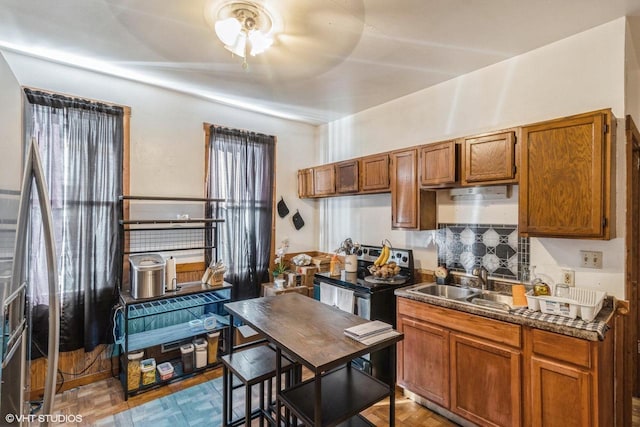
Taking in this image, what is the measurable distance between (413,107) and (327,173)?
122 centimetres

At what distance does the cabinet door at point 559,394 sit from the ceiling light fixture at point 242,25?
268 cm

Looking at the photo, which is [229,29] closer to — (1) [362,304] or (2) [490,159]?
(2) [490,159]

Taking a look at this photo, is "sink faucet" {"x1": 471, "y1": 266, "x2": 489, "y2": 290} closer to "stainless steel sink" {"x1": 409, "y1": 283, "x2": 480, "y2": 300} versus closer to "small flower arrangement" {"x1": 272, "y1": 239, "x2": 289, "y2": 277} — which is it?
"stainless steel sink" {"x1": 409, "y1": 283, "x2": 480, "y2": 300}

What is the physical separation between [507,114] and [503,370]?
75.5 inches

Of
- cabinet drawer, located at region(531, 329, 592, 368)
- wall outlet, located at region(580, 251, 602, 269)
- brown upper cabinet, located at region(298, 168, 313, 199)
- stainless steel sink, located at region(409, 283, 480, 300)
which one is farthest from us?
brown upper cabinet, located at region(298, 168, 313, 199)

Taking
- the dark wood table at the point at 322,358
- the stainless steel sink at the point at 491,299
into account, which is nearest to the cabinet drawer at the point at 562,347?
the stainless steel sink at the point at 491,299

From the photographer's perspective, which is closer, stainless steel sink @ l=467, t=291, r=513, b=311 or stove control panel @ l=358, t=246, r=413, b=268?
stainless steel sink @ l=467, t=291, r=513, b=311

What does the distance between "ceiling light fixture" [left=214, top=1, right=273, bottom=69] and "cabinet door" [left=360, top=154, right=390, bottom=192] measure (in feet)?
5.15

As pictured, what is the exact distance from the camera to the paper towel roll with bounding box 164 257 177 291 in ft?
9.45

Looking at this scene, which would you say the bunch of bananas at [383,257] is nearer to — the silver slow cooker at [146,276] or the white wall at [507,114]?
the white wall at [507,114]

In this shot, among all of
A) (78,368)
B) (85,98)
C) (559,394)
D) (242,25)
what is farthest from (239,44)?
(78,368)

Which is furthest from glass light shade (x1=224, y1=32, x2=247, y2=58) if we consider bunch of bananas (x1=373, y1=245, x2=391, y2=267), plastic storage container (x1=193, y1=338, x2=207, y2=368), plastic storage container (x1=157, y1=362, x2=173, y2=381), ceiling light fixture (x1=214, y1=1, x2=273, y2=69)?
plastic storage container (x1=157, y1=362, x2=173, y2=381)

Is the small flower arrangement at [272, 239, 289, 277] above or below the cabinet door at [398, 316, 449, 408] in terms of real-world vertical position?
above

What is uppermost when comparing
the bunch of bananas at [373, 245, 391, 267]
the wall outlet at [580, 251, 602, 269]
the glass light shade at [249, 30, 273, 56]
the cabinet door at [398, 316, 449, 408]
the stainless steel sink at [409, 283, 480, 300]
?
the glass light shade at [249, 30, 273, 56]
